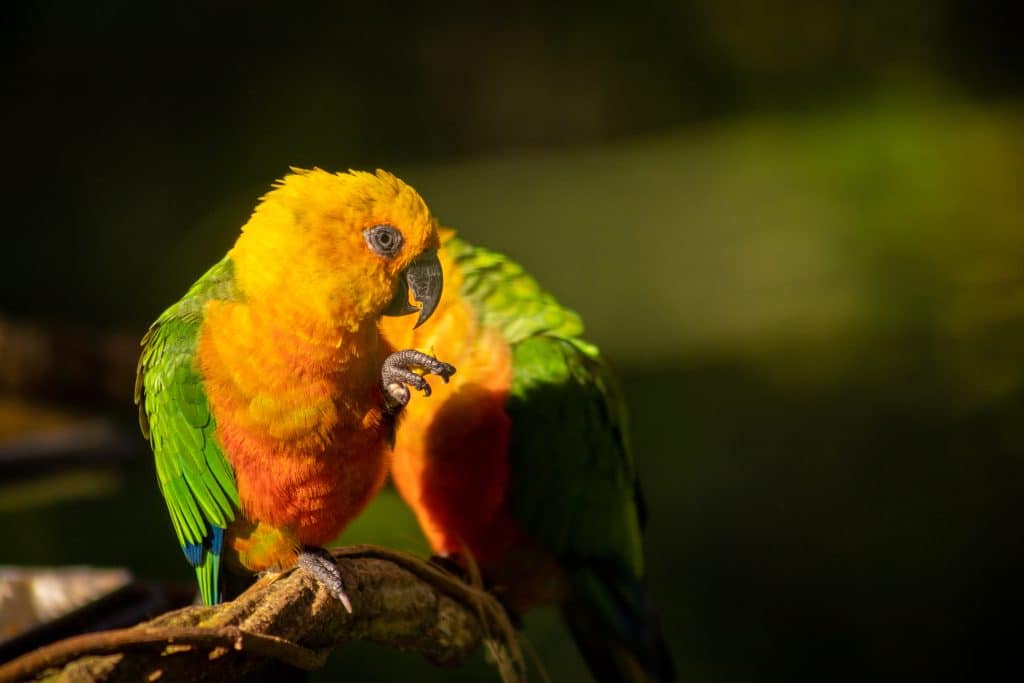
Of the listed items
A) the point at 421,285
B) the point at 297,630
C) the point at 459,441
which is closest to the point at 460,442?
the point at 459,441

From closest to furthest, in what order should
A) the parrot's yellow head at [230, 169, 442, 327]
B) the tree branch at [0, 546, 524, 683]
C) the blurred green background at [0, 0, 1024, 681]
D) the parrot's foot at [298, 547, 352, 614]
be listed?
the tree branch at [0, 546, 524, 683] → the parrot's foot at [298, 547, 352, 614] → the parrot's yellow head at [230, 169, 442, 327] → the blurred green background at [0, 0, 1024, 681]

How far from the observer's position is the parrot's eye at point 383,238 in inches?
41.8

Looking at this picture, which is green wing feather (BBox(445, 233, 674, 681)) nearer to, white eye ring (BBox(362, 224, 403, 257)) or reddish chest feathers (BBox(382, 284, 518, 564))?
reddish chest feathers (BBox(382, 284, 518, 564))

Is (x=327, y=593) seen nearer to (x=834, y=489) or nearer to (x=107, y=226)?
(x=834, y=489)

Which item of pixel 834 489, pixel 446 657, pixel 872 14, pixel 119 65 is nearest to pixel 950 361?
pixel 834 489

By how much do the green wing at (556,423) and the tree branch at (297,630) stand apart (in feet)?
1.09

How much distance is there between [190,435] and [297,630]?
1.06 feet

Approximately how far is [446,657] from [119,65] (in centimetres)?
307

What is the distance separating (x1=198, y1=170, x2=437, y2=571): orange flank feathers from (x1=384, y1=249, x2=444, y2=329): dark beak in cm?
2

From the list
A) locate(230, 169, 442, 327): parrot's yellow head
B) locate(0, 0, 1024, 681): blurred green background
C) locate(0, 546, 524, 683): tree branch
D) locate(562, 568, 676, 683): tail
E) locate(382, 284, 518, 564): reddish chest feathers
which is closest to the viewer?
locate(0, 546, 524, 683): tree branch

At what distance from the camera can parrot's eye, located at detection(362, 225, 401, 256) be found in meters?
1.06

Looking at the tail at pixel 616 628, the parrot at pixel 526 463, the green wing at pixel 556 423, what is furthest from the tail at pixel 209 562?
the tail at pixel 616 628

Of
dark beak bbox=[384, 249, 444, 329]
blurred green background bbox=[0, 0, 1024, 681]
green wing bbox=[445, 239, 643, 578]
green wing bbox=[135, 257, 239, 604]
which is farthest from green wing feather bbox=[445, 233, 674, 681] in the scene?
blurred green background bbox=[0, 0, 1024, 681]

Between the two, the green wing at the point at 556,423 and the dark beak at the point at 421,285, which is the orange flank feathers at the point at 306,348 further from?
the green wing at the point at 556,423
